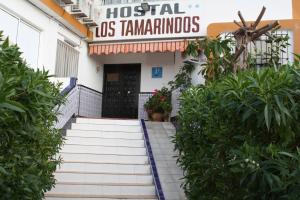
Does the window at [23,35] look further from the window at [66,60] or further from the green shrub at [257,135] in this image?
the green shrub at [257,135]

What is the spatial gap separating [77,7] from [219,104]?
1086cm

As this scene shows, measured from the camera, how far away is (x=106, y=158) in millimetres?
9906

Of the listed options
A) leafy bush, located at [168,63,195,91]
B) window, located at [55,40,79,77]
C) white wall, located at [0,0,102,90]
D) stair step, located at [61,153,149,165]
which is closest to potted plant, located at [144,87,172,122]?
leafy bush, located at [168,63,195,91]

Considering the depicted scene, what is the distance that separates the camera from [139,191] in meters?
8.24

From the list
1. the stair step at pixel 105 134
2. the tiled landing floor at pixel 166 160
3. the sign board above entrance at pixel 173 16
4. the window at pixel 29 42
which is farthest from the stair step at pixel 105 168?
the sign board above entrance at pixel 173 16

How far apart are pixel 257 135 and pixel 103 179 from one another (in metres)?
5.33

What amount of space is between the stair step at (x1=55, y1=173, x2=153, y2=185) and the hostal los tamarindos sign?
8.01m

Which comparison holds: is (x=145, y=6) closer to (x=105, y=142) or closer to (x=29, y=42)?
(x=29, y=42)

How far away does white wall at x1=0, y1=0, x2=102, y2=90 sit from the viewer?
37.7 ft

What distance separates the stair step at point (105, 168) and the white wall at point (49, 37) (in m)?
3.87

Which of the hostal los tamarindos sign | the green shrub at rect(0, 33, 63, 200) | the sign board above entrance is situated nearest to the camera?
the green shrub at rect(0, 33, 63, 200)

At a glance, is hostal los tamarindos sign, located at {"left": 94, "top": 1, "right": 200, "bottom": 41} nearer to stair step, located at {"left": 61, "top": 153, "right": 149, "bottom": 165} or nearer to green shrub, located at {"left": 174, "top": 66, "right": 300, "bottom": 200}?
stair step, located at {"left": 61, "top": 153, "right": 149, "bottom": 165}

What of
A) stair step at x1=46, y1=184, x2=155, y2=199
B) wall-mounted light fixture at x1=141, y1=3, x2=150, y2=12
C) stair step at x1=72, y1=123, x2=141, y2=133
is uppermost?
wall-mounted light fixture at x1=141, y1=3, x2=150, y2=12

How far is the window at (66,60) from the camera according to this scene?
14.0 meters
